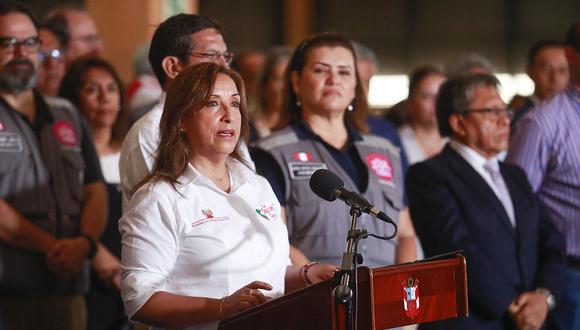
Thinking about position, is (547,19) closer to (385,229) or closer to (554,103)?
(554,103)

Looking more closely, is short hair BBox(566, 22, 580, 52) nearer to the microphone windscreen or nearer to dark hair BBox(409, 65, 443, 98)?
dark hair BBox(409, 65, 443, 98)

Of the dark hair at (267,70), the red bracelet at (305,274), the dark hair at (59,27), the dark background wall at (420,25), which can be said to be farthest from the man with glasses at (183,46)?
the dark background wall at (420,25)

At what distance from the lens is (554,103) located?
4219 mm

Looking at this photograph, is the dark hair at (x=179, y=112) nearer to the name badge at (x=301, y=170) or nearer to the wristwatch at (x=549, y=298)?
the name badge at (x=301, y=170)

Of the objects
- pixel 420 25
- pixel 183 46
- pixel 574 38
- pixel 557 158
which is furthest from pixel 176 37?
pixel 420 25

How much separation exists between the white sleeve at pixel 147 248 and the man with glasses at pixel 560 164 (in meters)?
2.00

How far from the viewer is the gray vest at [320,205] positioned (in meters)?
3.58

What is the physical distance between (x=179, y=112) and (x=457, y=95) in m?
1.63

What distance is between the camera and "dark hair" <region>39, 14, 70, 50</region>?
522cm

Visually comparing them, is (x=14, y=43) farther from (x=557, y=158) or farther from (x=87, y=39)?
(x=557, y=158)

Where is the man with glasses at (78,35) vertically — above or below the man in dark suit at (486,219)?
above

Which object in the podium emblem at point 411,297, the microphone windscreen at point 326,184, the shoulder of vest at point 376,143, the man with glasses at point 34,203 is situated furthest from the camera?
the shoulder of vest at point 376,143

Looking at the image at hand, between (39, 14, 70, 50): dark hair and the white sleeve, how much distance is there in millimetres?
2745

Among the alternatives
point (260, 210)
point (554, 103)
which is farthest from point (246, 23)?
point (260, 210)
